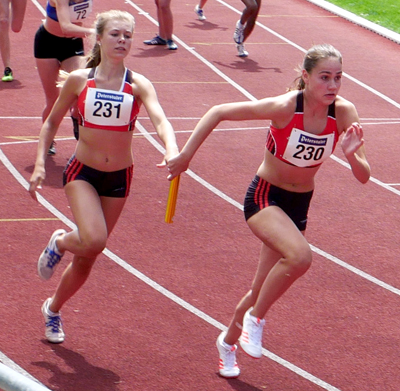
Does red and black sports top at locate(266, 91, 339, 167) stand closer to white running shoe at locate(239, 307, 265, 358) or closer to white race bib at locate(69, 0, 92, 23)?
white running shoe at locate(239, 307, 265, 358)

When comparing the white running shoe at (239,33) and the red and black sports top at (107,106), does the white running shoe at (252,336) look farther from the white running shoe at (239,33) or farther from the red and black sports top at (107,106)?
the white running shoe at (239,33)

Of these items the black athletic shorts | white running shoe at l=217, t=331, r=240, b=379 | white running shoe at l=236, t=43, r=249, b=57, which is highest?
the black athletic shorts

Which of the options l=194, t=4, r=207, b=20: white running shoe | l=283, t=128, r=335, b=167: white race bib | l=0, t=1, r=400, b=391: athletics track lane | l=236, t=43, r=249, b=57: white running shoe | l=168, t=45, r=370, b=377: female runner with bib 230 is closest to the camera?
l=168, t=45, r=370, b=377: female runner with bib 230

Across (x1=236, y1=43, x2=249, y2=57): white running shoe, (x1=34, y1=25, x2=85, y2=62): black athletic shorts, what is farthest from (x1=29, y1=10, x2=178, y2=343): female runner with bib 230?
(x1=236, y1=43, x2=249, y2=57): white running shoe

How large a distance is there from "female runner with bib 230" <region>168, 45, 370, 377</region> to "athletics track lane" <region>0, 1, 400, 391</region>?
732 mm

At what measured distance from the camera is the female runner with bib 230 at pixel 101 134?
496 centimetres

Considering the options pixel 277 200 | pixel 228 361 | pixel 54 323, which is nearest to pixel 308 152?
pixel 277 200

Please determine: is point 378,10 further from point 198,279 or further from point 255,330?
point 255,330

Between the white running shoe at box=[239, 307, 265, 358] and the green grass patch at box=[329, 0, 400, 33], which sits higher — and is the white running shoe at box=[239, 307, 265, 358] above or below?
above

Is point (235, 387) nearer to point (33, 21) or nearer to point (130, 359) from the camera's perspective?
point (130, 359)

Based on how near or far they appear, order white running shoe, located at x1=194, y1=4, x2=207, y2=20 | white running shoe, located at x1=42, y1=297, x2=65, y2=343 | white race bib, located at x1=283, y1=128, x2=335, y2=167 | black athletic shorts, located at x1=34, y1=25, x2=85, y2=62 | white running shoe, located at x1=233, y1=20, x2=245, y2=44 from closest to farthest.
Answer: white race bib, located at x1=283, y1=128, x2=335, y2=167
white running shoe, located at x1=42, y1=297, x2=65, y2=343
black athletic shorts, located at x1=34, y1=25, x2=85, y2=62
white running shoe, located at x1=233, y1=20, x2=245, y2=44
white running shoe, located at x1=194, y1=4, x2=207, y2=20

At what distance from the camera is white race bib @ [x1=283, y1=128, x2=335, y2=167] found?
4.67m

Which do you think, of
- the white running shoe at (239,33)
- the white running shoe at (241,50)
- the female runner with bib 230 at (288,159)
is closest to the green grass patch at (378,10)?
the white running shoe at (241,50)

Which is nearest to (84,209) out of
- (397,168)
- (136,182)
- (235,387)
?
(235,387)
